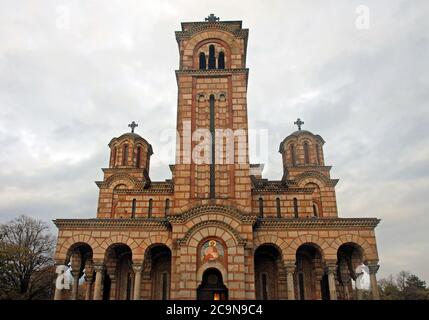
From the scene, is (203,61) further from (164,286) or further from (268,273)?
(164,286)

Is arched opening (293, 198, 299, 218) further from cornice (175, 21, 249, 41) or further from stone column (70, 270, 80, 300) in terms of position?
stone column (70, 270, 80, 300)

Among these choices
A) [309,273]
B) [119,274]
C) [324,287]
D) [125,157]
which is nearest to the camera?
[309,273]

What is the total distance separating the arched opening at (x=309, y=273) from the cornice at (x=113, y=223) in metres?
8.32

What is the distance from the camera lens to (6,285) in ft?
109

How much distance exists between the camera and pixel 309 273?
22.4 m

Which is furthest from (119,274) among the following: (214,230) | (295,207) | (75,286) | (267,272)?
(295,207)

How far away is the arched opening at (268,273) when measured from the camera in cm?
2173

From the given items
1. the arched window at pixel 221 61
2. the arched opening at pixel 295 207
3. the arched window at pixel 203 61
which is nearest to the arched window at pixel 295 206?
the arched opening at pixel 295 207

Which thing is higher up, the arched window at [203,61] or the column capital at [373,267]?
the arched window at [203,61]

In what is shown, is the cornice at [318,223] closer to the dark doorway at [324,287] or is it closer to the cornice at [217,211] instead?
the cornice at [217,211]

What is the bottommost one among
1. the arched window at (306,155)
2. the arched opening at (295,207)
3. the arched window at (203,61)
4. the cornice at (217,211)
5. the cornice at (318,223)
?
Result: the cornice at (318,223)

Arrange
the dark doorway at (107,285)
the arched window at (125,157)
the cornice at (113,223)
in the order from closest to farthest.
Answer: the cornice at (113,223), the dark doorway at (107,285), the arched window at (125,157)

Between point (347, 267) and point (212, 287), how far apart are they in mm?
8846
